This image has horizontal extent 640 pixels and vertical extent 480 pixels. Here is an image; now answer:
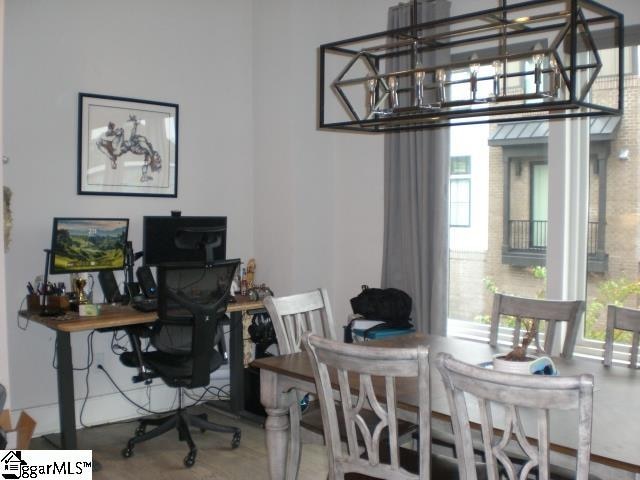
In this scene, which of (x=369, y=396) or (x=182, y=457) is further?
(x=182, y=457)

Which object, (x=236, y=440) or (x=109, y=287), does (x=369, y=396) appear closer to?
(x=236, y=440)

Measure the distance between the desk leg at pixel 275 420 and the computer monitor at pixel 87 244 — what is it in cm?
190

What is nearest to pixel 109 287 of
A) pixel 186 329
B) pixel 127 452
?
pixel 186 329

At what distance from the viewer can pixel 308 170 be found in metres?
4.97

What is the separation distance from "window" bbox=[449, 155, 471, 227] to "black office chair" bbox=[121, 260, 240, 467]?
1595 mm

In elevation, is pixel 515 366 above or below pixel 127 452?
above

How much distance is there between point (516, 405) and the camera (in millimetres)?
1737

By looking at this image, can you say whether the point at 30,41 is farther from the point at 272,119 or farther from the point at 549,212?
the point at 549,212

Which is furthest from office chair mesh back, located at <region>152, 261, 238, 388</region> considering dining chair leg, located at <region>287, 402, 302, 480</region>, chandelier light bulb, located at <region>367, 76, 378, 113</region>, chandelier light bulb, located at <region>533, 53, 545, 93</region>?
chandelier light bulb, located at <region>533, 53, 545, 93</region>

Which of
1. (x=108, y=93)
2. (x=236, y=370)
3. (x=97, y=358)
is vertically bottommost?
(x=236, y=370)

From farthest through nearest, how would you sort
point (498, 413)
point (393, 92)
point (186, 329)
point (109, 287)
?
point (109, 287)
point (186, 329)
point (393, 92)
point (498, 413)

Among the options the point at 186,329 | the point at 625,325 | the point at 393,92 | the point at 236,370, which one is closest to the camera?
the point at 393,92

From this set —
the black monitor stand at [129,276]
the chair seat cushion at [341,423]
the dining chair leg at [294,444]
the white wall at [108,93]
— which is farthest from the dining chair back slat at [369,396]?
the white wall at [108,93]

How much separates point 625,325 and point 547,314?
1.24ft
